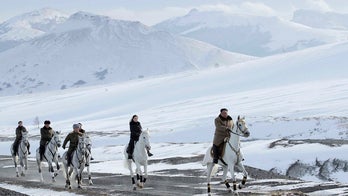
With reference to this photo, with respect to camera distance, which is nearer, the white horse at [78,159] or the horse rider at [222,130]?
the horse rider at [222,130]

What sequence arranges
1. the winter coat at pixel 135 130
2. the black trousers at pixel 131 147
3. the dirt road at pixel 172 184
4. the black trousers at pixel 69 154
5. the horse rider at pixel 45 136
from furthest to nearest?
the horse rider at pixel 45 136, the black trousers at pixel 69 154, the black trousers at pixel 131 147, the winter coat at pixel 135 130, the dirt road at pixel 172 184

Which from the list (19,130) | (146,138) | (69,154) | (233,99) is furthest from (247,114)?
(146,138)

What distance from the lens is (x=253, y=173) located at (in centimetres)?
3481

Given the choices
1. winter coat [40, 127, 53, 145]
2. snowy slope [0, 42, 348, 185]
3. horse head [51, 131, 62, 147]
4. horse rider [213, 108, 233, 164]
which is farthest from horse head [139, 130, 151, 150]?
snowy slope [0, 42, 348, 185]

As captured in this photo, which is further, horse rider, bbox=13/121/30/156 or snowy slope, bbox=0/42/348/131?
snowy slope, bbox=0/42/348/131

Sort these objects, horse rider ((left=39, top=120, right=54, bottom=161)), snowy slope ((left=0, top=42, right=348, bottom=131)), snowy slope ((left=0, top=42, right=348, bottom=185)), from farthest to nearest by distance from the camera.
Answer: snowy slope ((left=0, top=42, right=348, bottom=131))
snowy slope ((left=0, top=42, right=348, bottom=185))
horse rider ((left=39, top=120, right=54, bottom=161))

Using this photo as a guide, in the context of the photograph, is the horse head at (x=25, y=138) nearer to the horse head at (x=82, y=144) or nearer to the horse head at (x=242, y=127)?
the horse head at (x=82, y=144)

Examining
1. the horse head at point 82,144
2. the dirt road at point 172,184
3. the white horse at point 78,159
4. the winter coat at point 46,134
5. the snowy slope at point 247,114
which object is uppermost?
the snowy slope at point 247,114

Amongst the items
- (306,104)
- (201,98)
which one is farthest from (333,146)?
(201,98)

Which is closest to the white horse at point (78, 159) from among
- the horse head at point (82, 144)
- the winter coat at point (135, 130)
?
the horse head at point (82, 144)

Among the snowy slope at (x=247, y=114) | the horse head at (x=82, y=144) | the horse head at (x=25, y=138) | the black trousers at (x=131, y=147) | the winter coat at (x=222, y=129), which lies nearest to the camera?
the winter coat at (x=222, y=129)

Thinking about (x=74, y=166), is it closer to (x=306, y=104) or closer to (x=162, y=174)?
(x=162, y=174)

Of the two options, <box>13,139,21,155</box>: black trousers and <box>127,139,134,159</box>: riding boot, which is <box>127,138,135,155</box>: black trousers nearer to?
<box>127,139,134,159</box>: riding boot

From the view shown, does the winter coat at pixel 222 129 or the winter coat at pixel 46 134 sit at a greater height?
the winter coat at pixel 46 134
